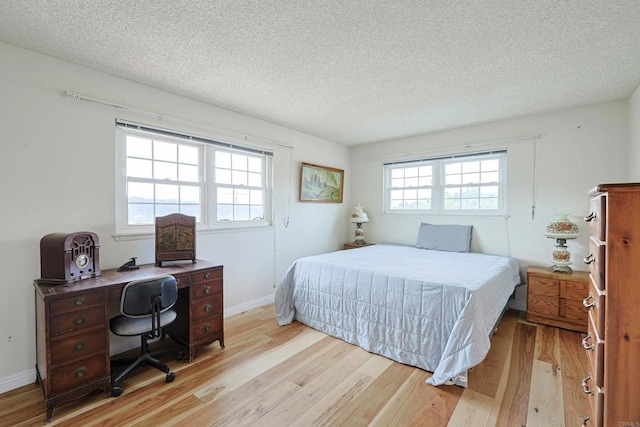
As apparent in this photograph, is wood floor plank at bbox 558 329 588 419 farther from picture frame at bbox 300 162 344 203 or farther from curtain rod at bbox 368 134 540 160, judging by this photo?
picture frame at bbox 300 162 344 203

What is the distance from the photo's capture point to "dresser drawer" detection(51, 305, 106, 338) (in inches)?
66.0

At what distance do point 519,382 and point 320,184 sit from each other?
3.27 m

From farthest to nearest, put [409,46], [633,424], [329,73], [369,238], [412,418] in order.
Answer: [369,238] < [329,73] < [409,46] < [412,418] < [633,424]

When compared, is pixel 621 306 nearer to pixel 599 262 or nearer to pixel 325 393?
pixel 599 262

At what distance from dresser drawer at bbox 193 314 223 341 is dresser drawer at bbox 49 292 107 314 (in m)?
0.74

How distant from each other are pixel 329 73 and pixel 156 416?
106 inches

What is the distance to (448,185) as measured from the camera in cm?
405

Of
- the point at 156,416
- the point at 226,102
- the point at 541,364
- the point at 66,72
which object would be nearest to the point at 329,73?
the point at 226,102

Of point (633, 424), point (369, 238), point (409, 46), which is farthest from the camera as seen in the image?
point (369, 238)

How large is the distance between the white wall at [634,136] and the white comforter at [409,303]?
1.36 meters

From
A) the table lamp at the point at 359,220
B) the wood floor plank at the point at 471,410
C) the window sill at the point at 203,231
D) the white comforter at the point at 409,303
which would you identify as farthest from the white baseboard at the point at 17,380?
the table lamp at the point at 359,220

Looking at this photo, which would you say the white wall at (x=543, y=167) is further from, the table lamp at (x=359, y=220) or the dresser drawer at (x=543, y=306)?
the table lamp at (x=359, y=220)

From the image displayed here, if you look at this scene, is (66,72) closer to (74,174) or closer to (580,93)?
(74,174)

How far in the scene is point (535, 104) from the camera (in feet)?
9.93
